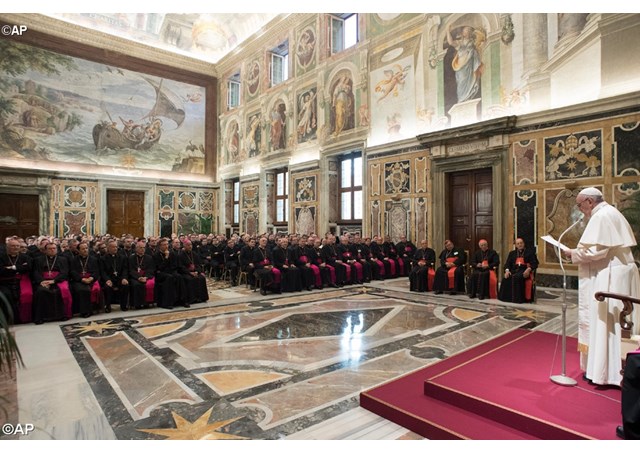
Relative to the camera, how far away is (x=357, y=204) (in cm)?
1373

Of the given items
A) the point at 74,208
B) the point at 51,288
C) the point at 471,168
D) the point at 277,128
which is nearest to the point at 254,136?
the point at 277,128

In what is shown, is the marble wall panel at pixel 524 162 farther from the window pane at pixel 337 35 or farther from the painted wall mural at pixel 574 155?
the window pane at pixel 337 35

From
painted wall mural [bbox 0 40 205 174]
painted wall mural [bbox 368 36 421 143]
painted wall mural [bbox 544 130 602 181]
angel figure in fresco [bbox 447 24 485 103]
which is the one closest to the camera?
painted wall mural [bbox 544 130 602 181]

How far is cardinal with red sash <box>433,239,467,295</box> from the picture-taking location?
8.48m

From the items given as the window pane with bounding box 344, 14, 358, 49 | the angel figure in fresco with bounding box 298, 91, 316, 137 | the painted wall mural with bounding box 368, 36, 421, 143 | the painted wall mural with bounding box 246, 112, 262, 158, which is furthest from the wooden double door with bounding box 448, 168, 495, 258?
the painted wall mural with bounding box 246, 112, 262, 158

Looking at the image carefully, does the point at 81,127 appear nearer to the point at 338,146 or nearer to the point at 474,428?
the point at 338,146

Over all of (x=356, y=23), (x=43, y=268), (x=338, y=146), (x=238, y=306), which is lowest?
(x=238, y=306)

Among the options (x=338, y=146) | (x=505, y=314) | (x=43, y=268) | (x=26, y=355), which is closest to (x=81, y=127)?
(x=338, y=146)

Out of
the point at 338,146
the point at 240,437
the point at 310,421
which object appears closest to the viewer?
the point at 240,437

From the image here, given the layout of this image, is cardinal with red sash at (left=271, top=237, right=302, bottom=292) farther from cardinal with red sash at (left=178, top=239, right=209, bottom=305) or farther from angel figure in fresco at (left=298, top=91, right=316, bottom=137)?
angel figure in fresco at (left=298, top=91, right=316, bottom=137)

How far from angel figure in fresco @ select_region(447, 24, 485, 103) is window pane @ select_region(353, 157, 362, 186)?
4.34m

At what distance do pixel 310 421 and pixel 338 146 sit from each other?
38.2ft

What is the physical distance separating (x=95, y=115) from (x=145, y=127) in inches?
81.9
